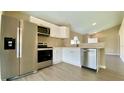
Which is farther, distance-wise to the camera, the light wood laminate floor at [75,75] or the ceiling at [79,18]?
the ceiling at [79,18]

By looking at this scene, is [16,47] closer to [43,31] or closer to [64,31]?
[43,31]

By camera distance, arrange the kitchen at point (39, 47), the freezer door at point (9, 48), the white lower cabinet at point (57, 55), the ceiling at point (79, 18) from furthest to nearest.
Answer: the white lower cabinet at point (57, 55), the ceiling at point (79, 18), the kitchen at point (39, 47), the freezer door at point (9, 48)

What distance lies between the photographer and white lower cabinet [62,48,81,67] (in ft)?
13.2

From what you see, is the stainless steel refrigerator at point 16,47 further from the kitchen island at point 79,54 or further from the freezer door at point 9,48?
the kitchen island at point 79,54

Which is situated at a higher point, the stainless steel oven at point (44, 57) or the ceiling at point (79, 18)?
the ceiling at point (79, 18)

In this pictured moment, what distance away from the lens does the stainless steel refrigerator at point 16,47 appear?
2.19 metres

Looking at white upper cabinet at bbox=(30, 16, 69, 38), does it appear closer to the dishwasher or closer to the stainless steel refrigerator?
A: the stainless steel refrigerator

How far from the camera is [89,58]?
11.7 feet

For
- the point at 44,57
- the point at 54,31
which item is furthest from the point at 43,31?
the point at 44,57

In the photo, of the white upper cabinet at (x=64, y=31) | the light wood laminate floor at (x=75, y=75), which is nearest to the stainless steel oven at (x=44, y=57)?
the light wood laminate floor at (x=75, y=75)
